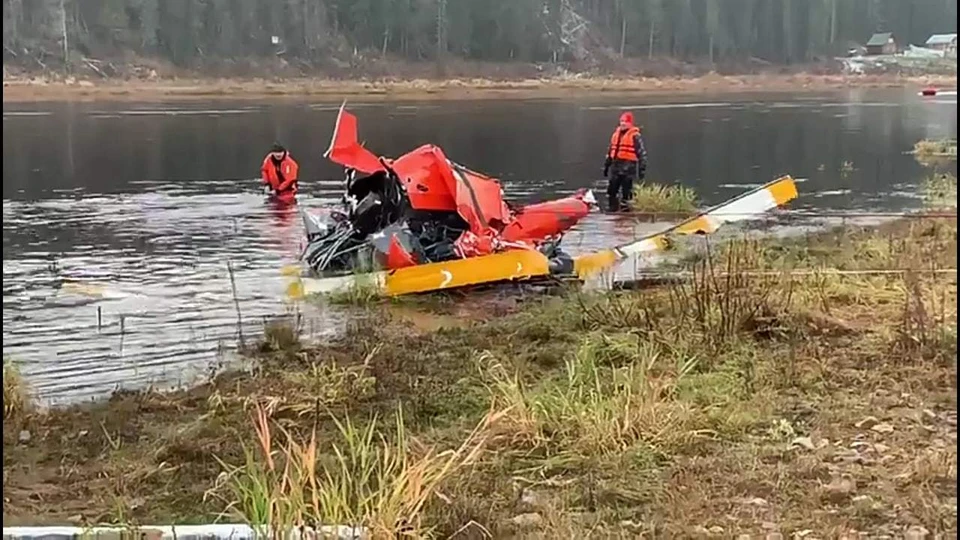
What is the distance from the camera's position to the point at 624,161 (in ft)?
60.6

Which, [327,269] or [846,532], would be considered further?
[327,269]

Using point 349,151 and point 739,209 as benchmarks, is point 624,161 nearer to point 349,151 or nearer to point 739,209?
point 739,209

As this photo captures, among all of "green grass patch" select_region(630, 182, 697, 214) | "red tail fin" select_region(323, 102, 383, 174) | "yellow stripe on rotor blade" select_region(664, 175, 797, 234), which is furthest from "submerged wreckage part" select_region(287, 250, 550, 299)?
"green grass patch" select_region(630, 182, 697, 214)

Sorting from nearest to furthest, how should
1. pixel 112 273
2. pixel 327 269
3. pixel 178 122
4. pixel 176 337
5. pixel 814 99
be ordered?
1. pixel 176 337
2. pixel 327 269
3. pixel 112 273
4. pixel 178 122
5. pixel 814 99

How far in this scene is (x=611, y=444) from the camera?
5.62m

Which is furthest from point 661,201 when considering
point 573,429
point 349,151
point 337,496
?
point 337,496

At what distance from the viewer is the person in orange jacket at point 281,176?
67.0 ft

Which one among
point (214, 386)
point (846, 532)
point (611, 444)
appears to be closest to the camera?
point (846, 532)

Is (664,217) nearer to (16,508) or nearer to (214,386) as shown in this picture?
(214,386)

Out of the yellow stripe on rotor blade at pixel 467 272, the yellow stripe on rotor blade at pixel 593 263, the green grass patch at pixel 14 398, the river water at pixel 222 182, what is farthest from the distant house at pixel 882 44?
the green grass patch at pixel 14 398

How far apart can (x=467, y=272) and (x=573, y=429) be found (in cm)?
577

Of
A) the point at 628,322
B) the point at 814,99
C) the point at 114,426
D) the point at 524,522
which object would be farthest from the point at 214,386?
the point at 814,99

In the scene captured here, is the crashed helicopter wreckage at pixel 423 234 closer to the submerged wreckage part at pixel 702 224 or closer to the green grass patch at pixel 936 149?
the submerged wreckage part at pixel 702 224

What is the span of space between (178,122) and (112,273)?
29.4 metres
